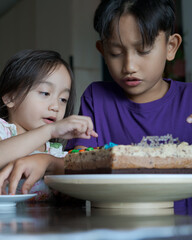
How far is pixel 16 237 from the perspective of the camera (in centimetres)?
45

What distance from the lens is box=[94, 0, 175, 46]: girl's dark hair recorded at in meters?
1.30

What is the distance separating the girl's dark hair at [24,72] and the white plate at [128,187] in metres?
0.90

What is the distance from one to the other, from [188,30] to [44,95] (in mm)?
2323

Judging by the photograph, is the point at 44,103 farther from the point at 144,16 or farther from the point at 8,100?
the point at 144,16

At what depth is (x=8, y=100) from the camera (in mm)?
1620

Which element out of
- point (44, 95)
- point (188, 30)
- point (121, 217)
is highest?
point (188, 30)

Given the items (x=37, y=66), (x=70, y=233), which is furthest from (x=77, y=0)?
(x=70, y=233)

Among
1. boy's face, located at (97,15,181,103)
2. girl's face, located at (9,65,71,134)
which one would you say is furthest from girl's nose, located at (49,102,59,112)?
boy's face, located at (97,15,181,103)

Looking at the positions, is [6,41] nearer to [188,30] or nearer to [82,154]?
[188,30]

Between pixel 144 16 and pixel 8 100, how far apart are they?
27.3 inches

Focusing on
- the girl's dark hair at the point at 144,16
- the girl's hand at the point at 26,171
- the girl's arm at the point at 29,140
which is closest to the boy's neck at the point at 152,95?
the girl's dark hair at the point at 144,16

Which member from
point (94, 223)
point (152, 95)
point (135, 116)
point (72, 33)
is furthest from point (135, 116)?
point (72, 33)

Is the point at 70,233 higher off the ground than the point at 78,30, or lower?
lower

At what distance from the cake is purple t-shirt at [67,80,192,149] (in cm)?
73
